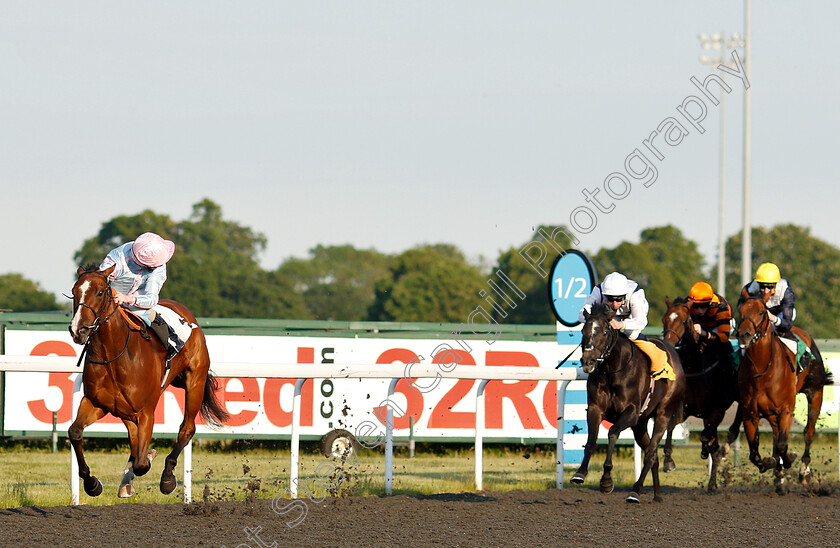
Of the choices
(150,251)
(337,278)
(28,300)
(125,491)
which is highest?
(337,278)

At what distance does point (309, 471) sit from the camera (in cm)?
965

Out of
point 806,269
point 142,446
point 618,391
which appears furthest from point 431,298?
point 142,446

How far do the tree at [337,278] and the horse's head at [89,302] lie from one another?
5222cm

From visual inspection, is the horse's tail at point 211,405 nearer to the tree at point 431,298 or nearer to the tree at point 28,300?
the tree at point 28,300

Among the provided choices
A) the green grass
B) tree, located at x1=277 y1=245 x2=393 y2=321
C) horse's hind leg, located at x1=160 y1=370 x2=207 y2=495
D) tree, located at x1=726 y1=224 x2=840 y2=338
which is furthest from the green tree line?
horse's hind leg, located at x1=160 y1=370 x2=207 y2=495

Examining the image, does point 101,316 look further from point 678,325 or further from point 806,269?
point 806,269

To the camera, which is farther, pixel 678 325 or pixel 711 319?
pixel 711 319

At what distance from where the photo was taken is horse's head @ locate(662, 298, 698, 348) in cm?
908

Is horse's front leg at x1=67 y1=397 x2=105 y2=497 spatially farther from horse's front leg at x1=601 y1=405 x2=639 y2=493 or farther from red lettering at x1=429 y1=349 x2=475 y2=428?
red lettering at x1=429 y1=349 x2=475 y2=428

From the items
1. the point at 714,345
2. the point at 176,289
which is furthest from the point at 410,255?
the point at 714,345

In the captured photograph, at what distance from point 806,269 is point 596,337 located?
3766cm

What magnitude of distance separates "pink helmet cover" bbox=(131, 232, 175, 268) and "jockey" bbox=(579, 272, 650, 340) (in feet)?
10.1

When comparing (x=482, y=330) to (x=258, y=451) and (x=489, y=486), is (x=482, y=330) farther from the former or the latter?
(x=489, y=486)

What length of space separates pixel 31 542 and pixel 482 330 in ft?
25.6
